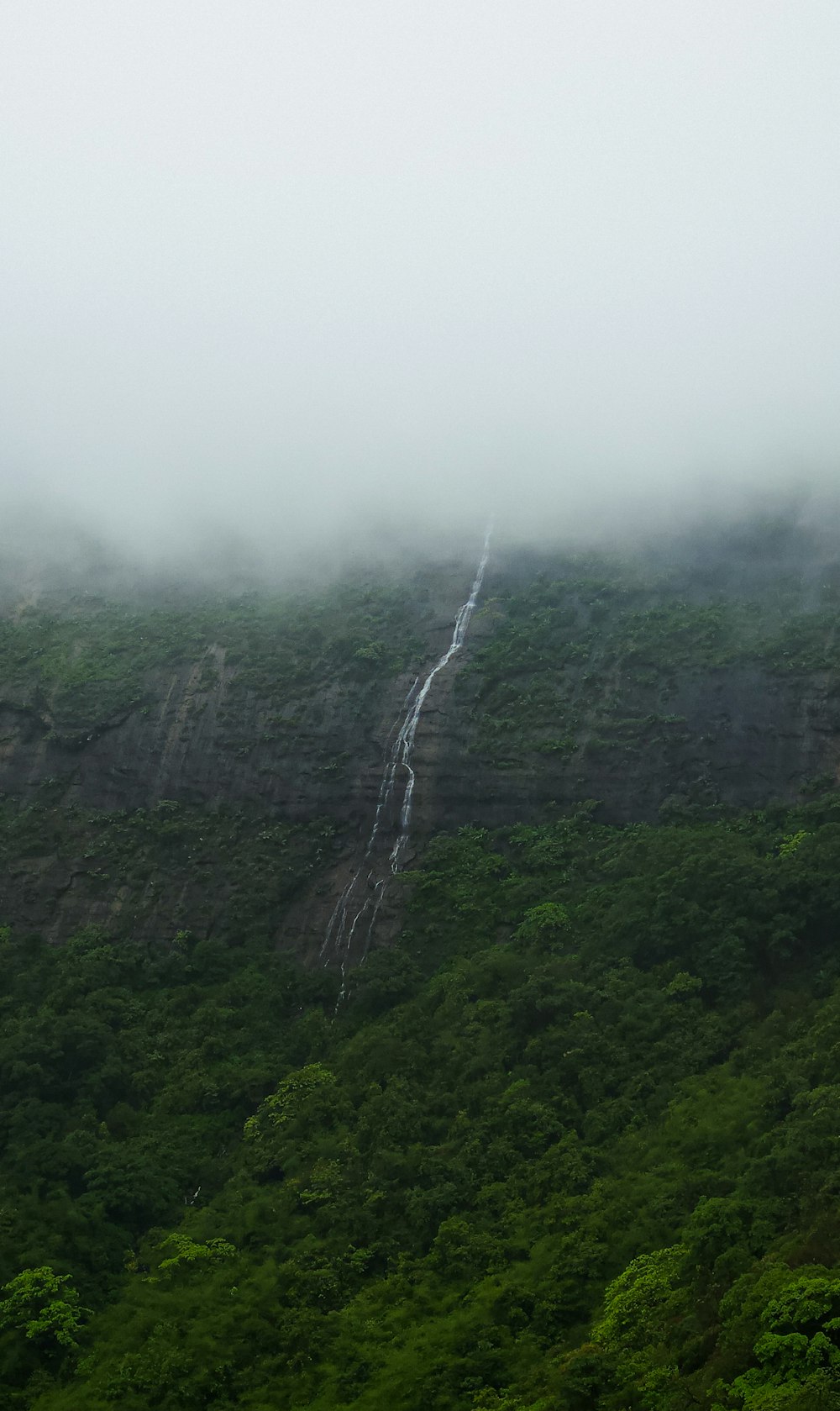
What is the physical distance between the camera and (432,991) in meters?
22.3

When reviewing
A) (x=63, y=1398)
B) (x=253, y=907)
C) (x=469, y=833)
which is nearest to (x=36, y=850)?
(x=253, y=907)

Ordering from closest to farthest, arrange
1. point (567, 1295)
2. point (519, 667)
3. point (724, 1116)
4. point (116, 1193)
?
point (567, 1295) → point (724, 1116) → point (116, 1193) → point (519, 667)

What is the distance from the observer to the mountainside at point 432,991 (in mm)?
14602

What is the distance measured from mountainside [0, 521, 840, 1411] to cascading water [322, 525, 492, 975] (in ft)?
0.29

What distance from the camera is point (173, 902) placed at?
85.5 ft

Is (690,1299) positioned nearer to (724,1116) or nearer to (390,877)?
(724,1116)

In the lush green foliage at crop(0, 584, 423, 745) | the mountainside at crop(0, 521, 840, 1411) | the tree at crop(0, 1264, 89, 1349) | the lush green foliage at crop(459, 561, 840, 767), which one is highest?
the lush green foliage at crop(0, 584, 423, 745)

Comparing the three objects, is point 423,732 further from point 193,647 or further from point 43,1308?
point 43,1308

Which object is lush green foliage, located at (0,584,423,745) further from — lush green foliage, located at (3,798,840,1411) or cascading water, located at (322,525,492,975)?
lush green foliage, located at (3,798,840,1411)

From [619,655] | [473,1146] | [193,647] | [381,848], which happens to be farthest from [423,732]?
[473,1146]

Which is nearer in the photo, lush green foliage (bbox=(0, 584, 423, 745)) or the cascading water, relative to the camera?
the cascading water

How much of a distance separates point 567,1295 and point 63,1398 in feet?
21.9

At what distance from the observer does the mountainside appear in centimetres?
1460

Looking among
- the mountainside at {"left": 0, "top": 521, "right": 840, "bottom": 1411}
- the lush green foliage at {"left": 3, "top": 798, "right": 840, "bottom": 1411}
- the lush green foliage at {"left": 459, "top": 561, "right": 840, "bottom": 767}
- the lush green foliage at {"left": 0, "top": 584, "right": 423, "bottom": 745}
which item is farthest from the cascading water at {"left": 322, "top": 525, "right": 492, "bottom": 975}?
the lush green foliage at {"left": 0, "top": 584, "right": 423, "bottom": 745}
